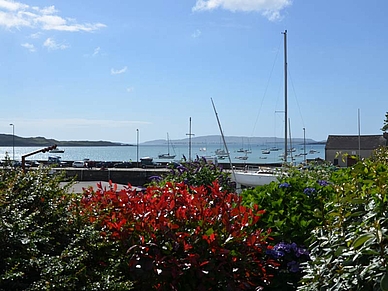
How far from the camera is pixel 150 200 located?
3723 mm

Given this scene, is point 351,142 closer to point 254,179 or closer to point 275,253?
point 254,179

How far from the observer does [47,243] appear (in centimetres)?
292

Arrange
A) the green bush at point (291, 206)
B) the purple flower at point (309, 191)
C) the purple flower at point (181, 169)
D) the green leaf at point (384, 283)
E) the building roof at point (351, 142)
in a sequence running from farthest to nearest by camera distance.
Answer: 1. the building roof at point (351, 142)
2. the purple flower at point (181, 169)
3. the purple flower at point (309, 191)
4. the green bush at point (291, 206)
5. the green leaf at point (384, 283)

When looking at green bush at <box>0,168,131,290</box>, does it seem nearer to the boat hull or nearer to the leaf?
the leaf

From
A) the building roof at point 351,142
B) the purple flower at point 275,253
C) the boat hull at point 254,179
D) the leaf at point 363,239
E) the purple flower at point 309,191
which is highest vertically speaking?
the building roof at point 351,142

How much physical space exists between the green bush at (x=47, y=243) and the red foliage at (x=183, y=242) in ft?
0.53

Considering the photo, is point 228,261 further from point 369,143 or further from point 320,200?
point 369,143

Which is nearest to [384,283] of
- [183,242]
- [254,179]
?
[183,242]

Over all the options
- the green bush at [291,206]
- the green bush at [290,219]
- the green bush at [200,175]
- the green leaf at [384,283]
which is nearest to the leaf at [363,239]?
the green leaf at [384,283]

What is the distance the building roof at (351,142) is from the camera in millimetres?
49906

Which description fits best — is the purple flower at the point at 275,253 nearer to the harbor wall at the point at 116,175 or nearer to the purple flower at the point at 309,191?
the purple flower at the point at 309,191

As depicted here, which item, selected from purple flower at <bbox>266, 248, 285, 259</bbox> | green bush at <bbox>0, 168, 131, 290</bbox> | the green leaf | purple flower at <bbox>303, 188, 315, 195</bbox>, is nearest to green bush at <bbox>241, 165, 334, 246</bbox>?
purple flower at <bbox>303, 188, 315, 195</bbox>

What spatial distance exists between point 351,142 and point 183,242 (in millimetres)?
51890

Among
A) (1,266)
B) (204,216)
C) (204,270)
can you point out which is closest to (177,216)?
(204,216)
